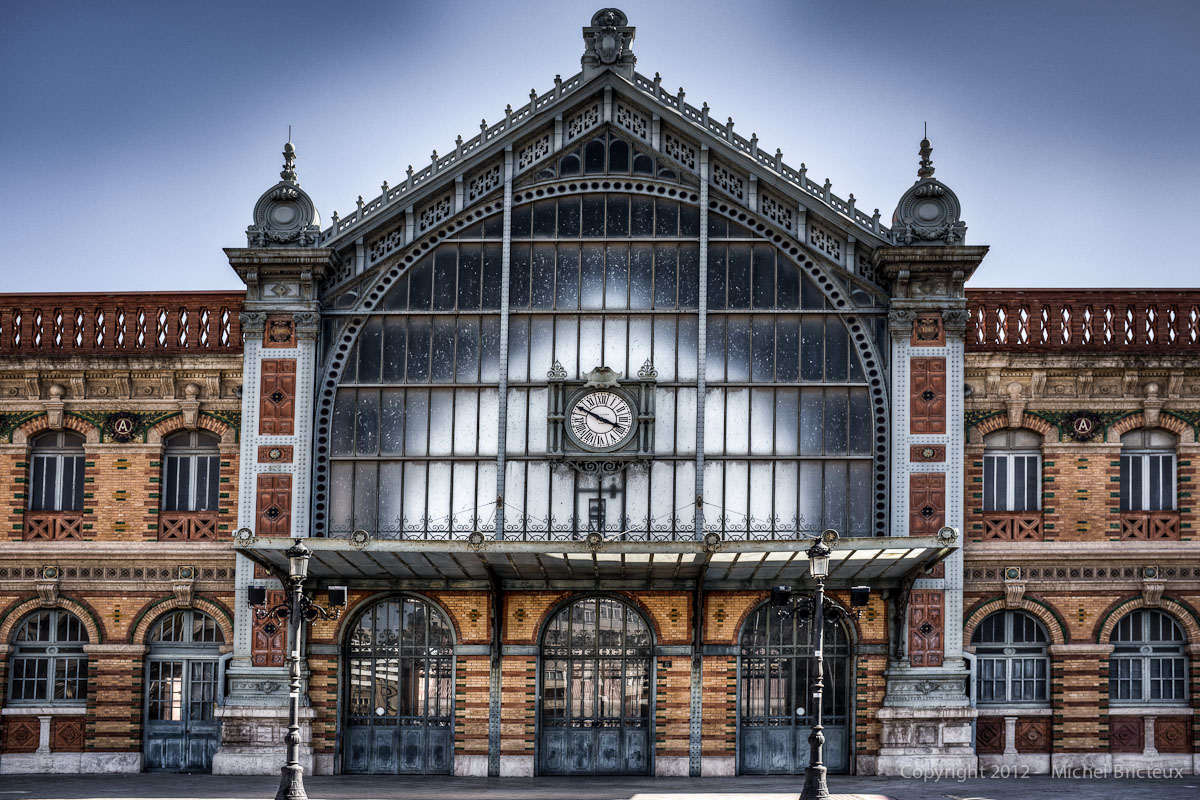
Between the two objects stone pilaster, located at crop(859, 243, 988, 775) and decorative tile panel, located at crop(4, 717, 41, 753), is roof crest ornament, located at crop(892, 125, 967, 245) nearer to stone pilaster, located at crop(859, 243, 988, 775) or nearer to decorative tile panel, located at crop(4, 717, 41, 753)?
stone pilaster, located at crop(859, 243, 988, 775)

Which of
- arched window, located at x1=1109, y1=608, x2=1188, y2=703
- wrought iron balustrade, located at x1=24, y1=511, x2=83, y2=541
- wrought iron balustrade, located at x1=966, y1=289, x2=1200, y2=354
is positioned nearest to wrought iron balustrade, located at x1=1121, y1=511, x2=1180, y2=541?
arched window, located at x1=1109, y1=608, x2=1188, y2=703

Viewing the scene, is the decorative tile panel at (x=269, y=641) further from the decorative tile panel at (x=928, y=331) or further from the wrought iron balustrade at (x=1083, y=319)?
the wrought iron balustrade at (x=1083, y=319)

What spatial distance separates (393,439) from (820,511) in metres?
8.98

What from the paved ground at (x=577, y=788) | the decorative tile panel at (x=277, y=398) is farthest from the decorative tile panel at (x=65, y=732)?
the decorative tile panel at (x=277, y=398)

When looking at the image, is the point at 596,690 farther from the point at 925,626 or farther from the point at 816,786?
the point at 816,786

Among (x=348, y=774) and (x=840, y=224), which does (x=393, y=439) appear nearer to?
(x=348, y=774)

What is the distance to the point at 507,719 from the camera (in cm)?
3062

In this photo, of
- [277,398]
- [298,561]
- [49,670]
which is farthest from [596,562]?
[49,670]

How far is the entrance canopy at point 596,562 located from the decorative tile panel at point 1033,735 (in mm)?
Result: 4226

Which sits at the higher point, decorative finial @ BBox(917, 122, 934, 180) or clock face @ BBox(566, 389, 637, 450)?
decorative finial @ BBox(917, 122, 934, 180)

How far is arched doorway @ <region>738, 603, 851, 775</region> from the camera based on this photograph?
3058cm

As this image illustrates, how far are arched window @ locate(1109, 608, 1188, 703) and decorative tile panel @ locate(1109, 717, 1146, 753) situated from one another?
1.47ft

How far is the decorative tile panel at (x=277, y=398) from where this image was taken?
31125mm

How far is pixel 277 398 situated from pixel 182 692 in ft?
21.9
